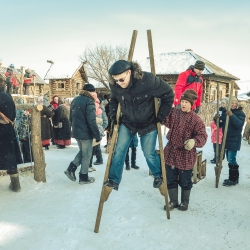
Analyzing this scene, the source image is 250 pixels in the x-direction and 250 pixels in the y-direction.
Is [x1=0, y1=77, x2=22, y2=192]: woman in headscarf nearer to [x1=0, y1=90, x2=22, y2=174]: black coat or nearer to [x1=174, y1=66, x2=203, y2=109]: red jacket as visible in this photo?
[x1=0, y1=90, x2=22, y2=174]: black coat

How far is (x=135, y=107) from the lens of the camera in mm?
3211

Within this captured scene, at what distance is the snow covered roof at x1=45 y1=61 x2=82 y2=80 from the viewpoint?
31361 mm

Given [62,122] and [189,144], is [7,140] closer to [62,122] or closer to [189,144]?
[189,144]

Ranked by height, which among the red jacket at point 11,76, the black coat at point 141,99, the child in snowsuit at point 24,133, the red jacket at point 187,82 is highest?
the red jacket at point 11,76

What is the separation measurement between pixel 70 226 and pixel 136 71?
6.47ft

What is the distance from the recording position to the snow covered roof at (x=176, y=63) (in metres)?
25.1

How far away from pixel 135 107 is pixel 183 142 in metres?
0.91

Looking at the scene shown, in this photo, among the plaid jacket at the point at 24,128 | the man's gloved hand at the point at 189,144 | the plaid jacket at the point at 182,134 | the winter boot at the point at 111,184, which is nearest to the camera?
the winter boot at the point at 111,184

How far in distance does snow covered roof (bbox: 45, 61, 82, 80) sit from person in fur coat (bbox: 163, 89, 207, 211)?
28.6 metres

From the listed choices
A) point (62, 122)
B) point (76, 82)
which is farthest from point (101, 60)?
point (62, 122)

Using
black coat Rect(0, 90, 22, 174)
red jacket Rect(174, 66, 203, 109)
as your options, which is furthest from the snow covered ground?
red jacket Rect(174, 66, 203, 109)

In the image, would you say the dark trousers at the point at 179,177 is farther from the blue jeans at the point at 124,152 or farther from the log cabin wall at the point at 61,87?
the log cabin wall at the point at 61,87

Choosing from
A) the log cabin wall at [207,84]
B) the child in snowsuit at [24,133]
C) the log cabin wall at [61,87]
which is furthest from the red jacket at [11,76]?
the log cabin wall at [61,87]

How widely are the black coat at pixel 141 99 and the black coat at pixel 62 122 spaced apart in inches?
235
